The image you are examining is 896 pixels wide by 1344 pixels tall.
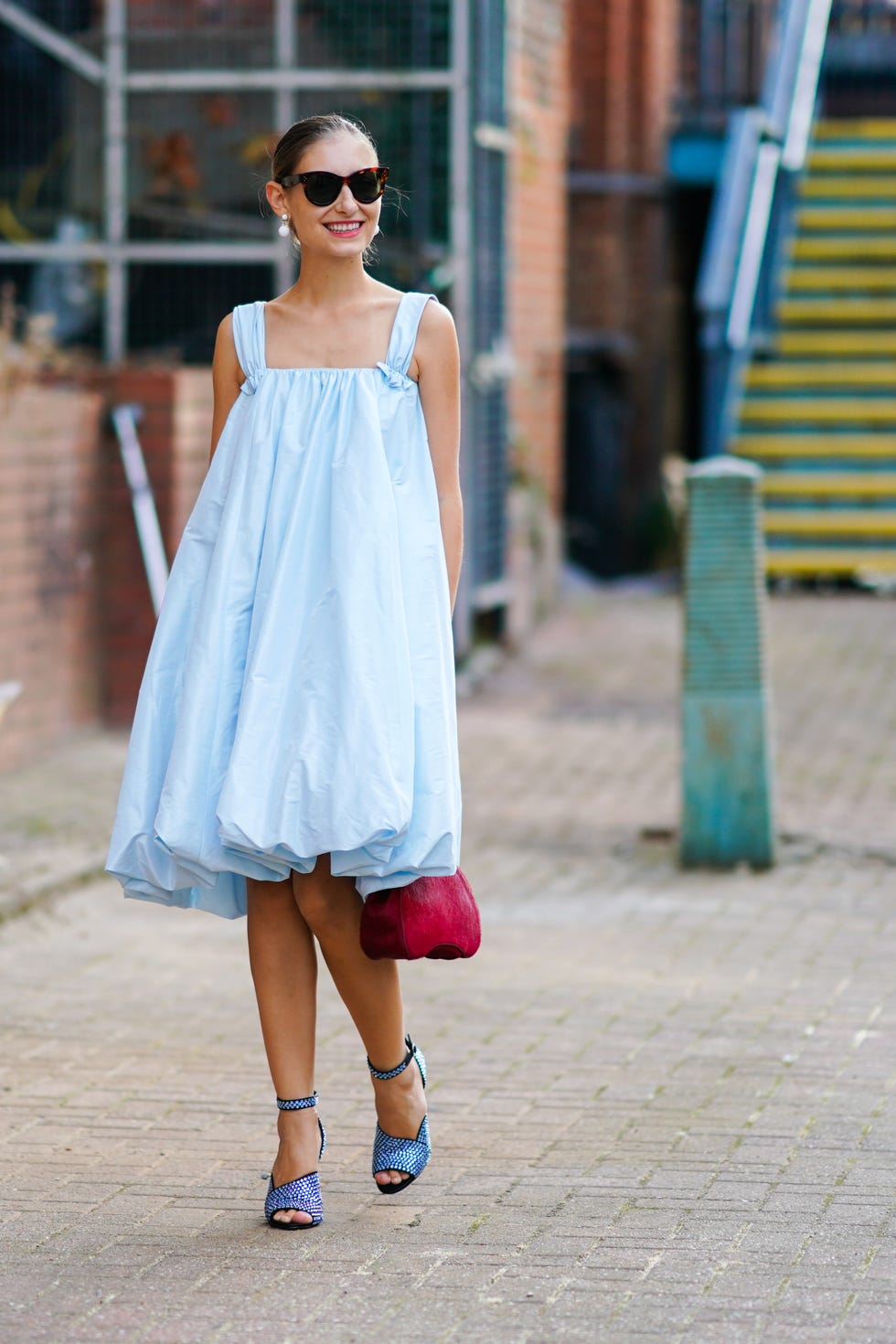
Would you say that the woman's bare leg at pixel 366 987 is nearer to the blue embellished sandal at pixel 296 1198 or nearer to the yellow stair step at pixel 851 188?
the blue embellished sandal at pixel 296 1198

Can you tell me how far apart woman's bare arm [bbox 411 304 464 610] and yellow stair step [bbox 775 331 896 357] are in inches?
422

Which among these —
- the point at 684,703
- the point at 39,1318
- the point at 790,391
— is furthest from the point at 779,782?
the point at 790,391

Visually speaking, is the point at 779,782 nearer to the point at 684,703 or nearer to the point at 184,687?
the point at 684,703

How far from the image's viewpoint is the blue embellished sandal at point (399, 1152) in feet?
13.2

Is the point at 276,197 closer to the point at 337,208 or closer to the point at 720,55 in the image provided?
the point at 337,208

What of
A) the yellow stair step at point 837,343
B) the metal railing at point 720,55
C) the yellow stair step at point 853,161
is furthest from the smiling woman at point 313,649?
the metal railing at point 720,55

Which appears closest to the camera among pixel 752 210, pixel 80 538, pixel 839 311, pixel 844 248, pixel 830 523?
Answer: pixel 80 538

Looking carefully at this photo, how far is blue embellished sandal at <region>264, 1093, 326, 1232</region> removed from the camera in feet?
12.7

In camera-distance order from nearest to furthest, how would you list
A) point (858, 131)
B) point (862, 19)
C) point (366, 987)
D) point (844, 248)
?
1. point (366, 987)
2. point (844, 248)
3. point (858, 131)
4. point (862, 19)

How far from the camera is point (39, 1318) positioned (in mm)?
3475

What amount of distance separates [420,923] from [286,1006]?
312 mm

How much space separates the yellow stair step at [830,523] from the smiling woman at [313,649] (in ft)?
30.9

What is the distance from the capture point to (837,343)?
14.3m

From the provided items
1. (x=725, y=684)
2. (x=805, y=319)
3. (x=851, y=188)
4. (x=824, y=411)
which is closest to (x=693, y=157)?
(x=851, y=188)
